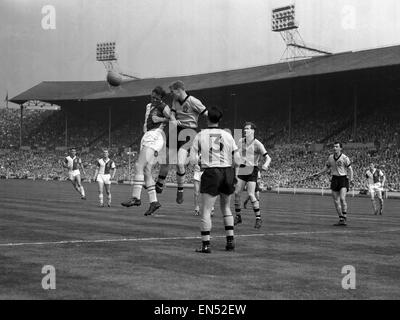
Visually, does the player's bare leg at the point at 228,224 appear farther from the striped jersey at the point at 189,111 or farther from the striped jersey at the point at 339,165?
the striped jersey at the point at 339,165

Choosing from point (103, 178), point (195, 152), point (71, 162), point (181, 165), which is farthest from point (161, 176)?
point (71, 162)

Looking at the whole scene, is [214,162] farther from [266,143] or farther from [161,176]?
[266,143]

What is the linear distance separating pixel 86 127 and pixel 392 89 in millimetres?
43926

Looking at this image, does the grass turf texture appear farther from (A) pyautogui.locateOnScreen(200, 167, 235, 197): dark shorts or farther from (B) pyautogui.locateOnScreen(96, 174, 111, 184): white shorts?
(B) pyautogui.locateOnScreen(96, 174, 111, 184): white shorts

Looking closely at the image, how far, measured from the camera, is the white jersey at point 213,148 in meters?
9.43

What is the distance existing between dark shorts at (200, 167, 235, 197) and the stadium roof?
39556 mm

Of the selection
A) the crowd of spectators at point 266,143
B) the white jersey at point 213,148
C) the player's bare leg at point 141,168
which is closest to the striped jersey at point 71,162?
the player's bare leg at point 141,168

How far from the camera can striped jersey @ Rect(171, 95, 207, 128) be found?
36.9ft

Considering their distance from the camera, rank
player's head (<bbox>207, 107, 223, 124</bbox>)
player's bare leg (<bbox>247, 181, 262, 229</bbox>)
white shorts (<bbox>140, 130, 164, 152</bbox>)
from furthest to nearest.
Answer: player's bare leg (<bbox>247, 181, 262, 229</bbox>) → white shorts (<bbox>140, 130, 164, 152</bbox>) → player's head (<bbox>207, 107, 223, 124</bbox>)

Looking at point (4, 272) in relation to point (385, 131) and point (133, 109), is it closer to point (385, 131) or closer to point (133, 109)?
point (385, 131)

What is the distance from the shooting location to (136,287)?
6418 millimetres

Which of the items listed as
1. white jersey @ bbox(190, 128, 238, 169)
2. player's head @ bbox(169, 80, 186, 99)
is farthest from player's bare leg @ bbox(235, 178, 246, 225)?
white jersey @ bbox(190, 128, 238, 169)

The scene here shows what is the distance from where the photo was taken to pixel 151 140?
11.8 m

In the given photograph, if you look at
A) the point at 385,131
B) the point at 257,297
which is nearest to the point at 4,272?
the point at 257,297
